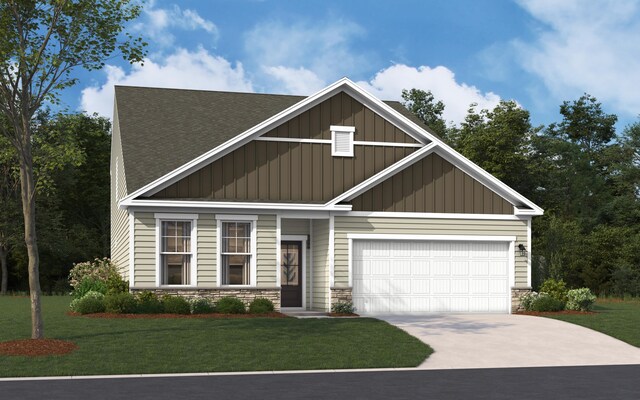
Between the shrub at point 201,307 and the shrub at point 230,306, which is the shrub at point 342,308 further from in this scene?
the shrub at point 201,307

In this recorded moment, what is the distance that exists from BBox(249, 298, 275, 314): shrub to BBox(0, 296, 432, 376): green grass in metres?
1.97

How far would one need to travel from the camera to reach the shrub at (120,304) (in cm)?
2291

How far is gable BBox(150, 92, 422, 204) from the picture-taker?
26.2 meters

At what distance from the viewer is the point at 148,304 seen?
2356 cm

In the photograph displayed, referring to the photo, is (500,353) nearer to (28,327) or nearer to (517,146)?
(28,327)

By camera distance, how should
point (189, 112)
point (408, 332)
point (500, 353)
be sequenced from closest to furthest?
1. point (500, 353)
2. point (408, 332)
3. point (189, 112)

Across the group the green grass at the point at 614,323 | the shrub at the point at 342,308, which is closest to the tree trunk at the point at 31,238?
the shrub at the point at 342,308

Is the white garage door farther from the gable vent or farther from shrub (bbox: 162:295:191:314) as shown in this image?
shrub (bbox: 162:295:191:314)

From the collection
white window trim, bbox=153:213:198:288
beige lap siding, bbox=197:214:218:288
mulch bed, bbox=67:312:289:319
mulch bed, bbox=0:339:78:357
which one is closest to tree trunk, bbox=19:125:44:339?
mulch bed, bbox=0:339:78:357

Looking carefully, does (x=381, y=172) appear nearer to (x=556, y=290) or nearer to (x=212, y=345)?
(x=556, y=290)

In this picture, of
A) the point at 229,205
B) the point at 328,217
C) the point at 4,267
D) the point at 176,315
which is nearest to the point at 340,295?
the point at 328,217

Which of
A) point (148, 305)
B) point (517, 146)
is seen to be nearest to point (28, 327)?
point (148, 305)

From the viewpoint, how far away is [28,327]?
68.2 feet

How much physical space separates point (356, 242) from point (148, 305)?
22.7ft
